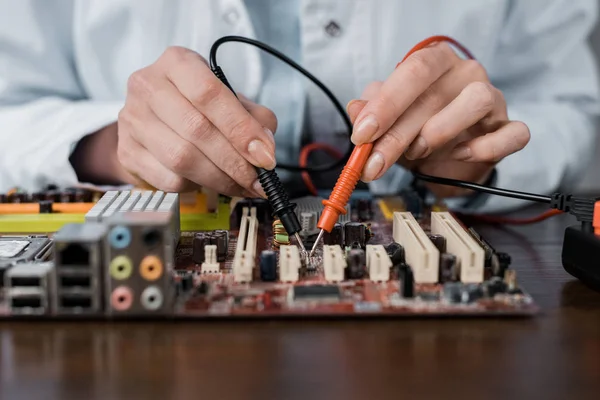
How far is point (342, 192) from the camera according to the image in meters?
0.85

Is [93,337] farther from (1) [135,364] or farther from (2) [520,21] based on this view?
(2) [520,21]

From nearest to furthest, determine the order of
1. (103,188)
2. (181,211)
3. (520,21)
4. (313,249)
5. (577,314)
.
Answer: (577,314), (313,249), (181,211), (103,188), (520,21)

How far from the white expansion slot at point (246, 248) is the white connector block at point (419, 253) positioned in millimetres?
188

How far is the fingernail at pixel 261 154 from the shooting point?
880 mm

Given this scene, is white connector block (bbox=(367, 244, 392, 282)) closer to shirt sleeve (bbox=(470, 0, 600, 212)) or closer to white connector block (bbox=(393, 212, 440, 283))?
white connector block (bbox=(393, 212, 440, 283))

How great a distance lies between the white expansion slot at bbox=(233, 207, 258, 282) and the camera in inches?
28.3

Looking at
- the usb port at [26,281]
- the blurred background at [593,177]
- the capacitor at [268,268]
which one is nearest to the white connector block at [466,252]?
the capacitor at [268,268]

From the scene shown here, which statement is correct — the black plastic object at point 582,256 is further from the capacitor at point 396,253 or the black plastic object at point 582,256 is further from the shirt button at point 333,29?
the shirt button at point 333,29

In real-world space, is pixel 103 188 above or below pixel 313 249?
above

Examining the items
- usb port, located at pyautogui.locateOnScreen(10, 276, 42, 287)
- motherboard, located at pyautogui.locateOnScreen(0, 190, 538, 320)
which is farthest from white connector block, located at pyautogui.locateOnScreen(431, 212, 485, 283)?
usb port, located at pyautogui.locateOnScreen(10, 276, 42, 287)

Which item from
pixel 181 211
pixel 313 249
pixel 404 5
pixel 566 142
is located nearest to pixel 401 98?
pixel 313 249

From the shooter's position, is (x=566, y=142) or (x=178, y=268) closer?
(x=178, y=268)

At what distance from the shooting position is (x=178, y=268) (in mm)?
776

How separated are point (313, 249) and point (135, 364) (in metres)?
0.32
